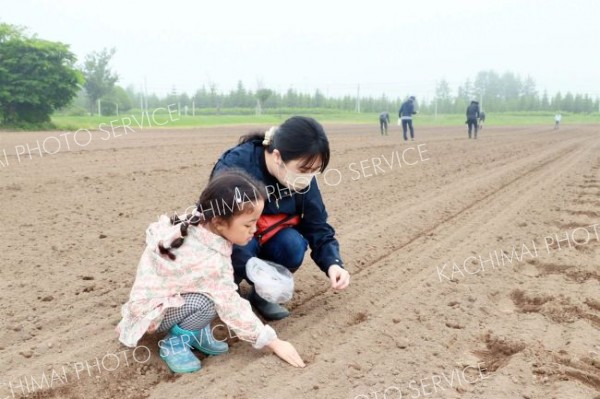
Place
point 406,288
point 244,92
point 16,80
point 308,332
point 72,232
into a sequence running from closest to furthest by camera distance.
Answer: point 308,332
point 406,288
point 72,232
point 16,80
point 244,92

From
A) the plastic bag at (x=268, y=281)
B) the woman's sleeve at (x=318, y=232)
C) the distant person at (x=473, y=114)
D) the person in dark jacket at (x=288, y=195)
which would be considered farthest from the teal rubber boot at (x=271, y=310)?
the distant person at (x=473, y=114)

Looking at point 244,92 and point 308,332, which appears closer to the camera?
point 308,332

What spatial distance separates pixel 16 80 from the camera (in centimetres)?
2148

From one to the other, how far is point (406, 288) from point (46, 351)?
228 cm

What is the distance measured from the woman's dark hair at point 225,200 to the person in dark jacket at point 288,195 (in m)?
0.37

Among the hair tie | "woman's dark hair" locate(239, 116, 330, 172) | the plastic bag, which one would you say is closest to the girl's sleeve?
the plastic bag

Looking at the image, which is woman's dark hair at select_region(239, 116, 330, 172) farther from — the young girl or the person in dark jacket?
the young girl

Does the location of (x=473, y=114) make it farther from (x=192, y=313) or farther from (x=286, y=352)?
(x=192, y=313)

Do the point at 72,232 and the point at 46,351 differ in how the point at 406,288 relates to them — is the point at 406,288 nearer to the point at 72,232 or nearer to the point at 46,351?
the point at 46,351

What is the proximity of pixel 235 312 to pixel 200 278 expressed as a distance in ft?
0.78

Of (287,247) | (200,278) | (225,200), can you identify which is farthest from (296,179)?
(200,278)

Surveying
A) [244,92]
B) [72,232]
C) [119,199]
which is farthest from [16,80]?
[244,92]

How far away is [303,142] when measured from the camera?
114 inches

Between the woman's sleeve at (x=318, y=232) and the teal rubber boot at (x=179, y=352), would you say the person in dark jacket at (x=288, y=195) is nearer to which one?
the woman's sleeve at (x=318, y=232)
